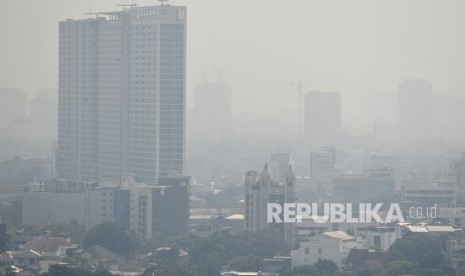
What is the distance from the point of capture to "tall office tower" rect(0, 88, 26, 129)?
85250 millimetres

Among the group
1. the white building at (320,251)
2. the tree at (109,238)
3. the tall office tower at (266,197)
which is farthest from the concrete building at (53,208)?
the white building at (320,251)

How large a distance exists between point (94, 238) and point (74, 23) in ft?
59.4

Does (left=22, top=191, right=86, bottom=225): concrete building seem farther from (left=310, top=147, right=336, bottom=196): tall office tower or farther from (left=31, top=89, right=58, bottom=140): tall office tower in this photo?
(left=31, top=89, right=58, bottom=140): tall office tower

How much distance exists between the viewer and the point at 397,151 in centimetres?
8344

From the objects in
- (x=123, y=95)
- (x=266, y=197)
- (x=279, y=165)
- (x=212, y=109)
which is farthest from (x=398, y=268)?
(x=212, y=109)

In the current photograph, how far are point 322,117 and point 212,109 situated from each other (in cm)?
501

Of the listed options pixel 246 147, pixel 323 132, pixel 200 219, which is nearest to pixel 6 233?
pixel 200 219

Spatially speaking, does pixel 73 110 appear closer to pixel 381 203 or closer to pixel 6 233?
pixel 381 203

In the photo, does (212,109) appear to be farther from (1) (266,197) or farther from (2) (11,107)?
(1) (266,197)

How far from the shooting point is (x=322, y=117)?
9012 centimetres

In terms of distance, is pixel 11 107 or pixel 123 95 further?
pixel 11 107

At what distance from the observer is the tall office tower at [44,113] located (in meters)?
80.8

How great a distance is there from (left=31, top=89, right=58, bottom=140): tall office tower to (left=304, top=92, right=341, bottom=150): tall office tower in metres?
11.7

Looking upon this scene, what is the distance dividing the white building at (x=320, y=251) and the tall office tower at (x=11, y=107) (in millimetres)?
50044
